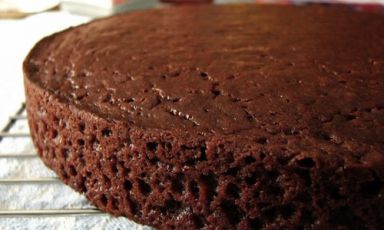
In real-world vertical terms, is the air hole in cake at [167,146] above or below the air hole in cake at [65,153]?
above

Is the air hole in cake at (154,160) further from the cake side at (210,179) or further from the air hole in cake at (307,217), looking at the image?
the air hole in cake at (307,217)

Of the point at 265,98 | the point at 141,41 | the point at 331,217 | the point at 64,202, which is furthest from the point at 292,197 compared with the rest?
the point at 141,41

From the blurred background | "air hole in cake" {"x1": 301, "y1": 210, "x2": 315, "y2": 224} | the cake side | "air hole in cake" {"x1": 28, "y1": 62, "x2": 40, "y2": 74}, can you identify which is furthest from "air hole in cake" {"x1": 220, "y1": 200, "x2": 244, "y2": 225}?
the blurred background

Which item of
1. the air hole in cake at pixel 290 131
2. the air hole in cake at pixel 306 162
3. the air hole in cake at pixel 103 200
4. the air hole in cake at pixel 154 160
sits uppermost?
the air hole in cake at pixel 290 131

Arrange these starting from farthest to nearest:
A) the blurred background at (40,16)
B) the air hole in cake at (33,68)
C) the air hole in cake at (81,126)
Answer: the blurred background at (40,16) < the air hole in cake at (33,68) < the air hole in cake at (81,126)

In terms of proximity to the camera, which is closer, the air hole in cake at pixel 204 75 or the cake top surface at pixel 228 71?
the cake top surface at pixel 228 71

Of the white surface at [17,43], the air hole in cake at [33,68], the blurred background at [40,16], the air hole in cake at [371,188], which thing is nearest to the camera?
the air hole in cake at [371,188]

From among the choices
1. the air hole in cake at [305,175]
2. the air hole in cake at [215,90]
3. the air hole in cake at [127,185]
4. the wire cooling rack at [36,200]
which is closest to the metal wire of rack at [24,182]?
the wire cooling rack at [36,200]

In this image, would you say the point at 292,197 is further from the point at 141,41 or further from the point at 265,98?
the point at 141,41
